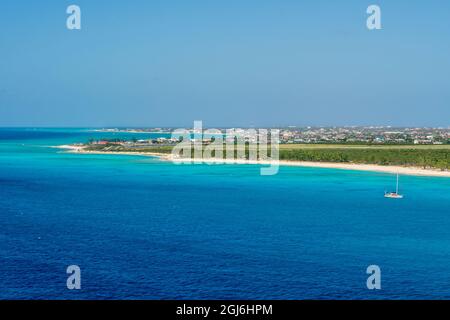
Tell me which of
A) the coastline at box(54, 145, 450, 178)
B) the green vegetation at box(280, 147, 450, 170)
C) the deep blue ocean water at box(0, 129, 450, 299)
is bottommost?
the deep blue ocean water at box(0, 129, 450, 299)

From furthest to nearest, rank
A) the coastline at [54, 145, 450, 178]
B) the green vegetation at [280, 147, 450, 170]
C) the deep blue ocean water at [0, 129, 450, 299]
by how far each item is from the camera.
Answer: the green vegetation at [280, 147, 450, 170]
the coastline at [54, 145, 450, 178]
the deep blue ocean water at [0, 129, 450, 299]

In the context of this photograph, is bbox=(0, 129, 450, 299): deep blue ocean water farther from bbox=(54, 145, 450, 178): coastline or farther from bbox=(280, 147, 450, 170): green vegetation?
bbox=(280, 147, 450, 170): green vegetation

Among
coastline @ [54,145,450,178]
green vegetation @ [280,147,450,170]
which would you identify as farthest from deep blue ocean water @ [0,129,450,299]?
green vegetation @ [280,147,450,170]

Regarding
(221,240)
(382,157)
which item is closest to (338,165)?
(382,157)

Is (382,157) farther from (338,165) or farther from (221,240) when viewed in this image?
(221,240)

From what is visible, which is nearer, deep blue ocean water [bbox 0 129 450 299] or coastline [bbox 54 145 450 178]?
deep blue ocean water [bbox 0 129 450 299]

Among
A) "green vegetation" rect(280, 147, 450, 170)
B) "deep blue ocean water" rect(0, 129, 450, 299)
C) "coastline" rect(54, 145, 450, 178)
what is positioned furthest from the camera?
"green vegetation" rect(280, 147, 450, 170)

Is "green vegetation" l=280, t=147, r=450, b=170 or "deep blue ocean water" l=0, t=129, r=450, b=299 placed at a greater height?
"green vegetation" l=280, t=147, r=450, b=170

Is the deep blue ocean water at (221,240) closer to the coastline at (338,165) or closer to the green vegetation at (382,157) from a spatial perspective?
the coastline at (338,165)
